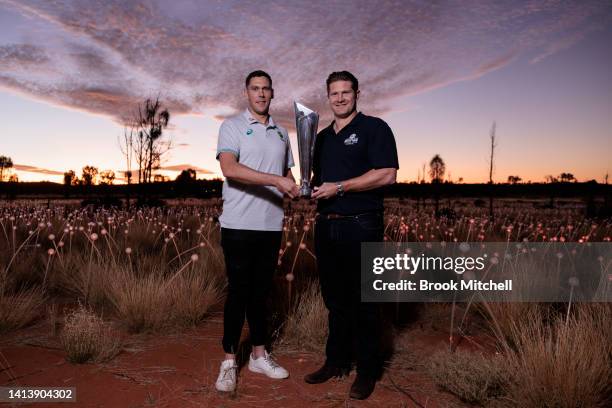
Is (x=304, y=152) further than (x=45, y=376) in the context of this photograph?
No

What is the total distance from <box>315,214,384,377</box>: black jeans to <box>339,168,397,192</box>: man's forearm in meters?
0.24

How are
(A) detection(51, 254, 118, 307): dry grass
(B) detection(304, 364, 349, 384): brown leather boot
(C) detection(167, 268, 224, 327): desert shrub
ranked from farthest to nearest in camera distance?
(A) detection(51, 254, 118, 307): dry grass
(C) detection(167, 268, 224, 327): desert shrub
(B) detection(304, 364, 349, 384): brown leather boot

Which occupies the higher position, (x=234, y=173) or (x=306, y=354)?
(x=234, y=173)

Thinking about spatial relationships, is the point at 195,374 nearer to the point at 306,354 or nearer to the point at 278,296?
the point at 306,354

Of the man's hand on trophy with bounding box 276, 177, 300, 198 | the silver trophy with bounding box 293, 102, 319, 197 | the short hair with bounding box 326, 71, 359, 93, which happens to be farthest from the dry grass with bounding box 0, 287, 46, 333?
the short hair with bounding box 326, 71, 359, 93

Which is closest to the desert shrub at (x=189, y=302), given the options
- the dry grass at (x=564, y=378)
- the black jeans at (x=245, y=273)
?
the black jeans at (x=245, y=273)

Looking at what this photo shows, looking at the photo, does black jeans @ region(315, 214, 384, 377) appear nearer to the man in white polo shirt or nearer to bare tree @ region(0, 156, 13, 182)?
the man in white polo shirt

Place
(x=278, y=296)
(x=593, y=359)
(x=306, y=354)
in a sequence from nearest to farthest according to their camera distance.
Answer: (x=593, y=359) → (x=306, y=354) → (x=278, y=296)

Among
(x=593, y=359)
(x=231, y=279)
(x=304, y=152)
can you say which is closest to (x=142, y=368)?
(x=231, y=279)

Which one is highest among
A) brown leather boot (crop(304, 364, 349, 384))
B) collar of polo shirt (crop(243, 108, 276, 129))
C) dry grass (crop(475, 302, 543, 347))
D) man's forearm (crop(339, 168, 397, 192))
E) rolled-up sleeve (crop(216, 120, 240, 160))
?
collar of polo shirt (crop(243, 108, 276, 129))

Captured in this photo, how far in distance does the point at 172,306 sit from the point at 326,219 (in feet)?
9.22

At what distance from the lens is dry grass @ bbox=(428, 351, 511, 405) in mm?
3551

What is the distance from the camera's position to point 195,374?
3.98 metres

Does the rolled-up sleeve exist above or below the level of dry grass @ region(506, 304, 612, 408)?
above
